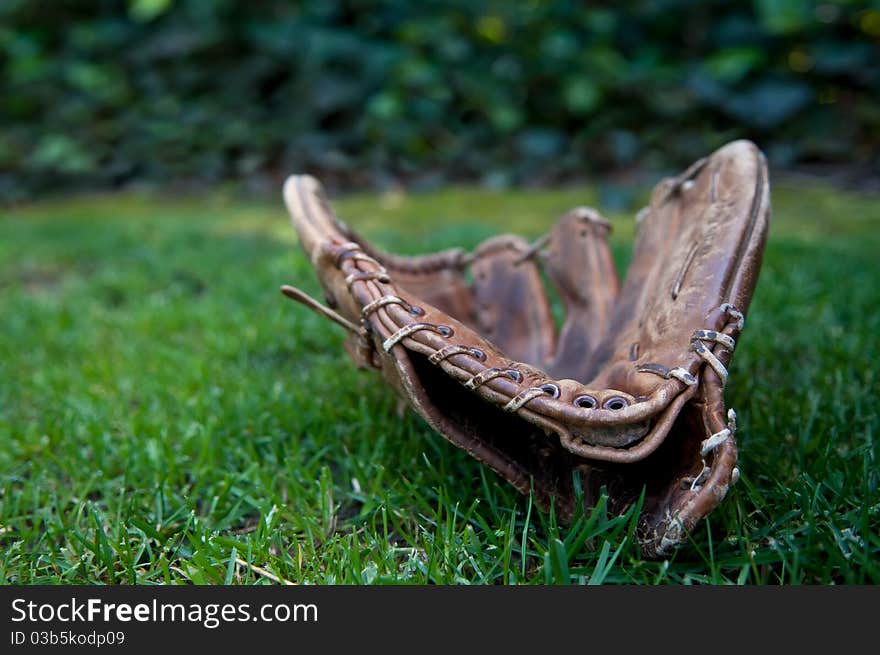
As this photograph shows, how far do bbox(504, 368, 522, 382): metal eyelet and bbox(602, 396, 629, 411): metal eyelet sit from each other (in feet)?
0.50

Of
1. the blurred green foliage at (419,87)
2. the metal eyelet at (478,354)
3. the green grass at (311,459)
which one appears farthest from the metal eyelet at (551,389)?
the blurred green foliage at (419,87)

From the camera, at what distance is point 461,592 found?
46.7 inches

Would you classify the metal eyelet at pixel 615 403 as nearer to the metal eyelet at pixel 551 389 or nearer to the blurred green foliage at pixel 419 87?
the metal eyelet at pixel 551 389

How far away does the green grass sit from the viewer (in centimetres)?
128

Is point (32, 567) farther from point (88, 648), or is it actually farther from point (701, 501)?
point (701, 501)

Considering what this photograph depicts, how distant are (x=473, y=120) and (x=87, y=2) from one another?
3.24 m

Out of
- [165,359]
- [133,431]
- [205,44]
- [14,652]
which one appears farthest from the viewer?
[205,44]

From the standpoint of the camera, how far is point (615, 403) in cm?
124

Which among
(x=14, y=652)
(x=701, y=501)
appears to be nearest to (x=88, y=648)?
(x=14, y=652)

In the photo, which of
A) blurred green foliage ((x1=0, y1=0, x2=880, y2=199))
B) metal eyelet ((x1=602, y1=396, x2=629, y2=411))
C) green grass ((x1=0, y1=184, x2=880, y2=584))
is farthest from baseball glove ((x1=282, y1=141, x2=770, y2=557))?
blurred green foliage ((x1=0, y1=0, x2=880, y2=199))

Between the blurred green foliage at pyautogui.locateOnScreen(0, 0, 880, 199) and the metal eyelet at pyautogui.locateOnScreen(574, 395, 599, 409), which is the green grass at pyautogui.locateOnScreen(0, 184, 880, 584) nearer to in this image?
the metal eyelet at pyautogui.locateOnScreen(574, 395, 599, 409)

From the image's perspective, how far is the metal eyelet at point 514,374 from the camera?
130 cm

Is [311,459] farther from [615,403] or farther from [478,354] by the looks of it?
[615,403]

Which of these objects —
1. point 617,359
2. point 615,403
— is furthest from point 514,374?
point 617,359
